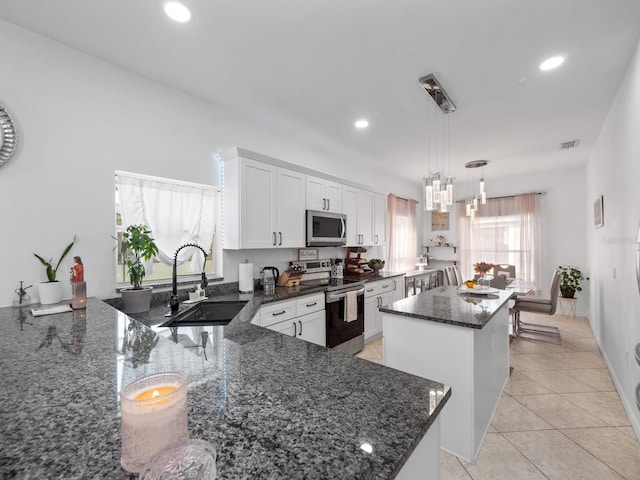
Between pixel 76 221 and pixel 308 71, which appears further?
pixel 308 71

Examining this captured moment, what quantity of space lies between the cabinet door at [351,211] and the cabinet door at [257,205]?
130cm

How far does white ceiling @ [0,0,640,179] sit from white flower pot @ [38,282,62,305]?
5.36ft

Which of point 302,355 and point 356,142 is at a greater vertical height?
point 356,142

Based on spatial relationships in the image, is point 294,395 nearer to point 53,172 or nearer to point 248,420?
point 248,420

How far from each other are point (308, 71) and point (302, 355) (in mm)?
2183

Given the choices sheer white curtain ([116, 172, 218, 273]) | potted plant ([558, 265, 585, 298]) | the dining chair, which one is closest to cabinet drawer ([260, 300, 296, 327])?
sheer white curtain ([116, 172, 218, 273])

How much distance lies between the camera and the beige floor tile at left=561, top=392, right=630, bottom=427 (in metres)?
2.34

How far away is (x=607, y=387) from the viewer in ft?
9.32

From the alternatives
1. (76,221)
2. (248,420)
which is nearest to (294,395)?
(248,420)

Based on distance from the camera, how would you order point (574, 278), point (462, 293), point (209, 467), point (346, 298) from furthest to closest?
point (574, 278) < point (346, 298) < point (462, 293) < point (209, 467)

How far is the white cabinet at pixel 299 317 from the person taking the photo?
268cm

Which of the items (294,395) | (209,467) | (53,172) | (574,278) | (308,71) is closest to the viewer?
(209,467)

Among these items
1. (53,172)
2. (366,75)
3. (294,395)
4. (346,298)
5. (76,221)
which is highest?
(366,75)

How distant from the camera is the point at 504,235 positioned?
6.08m
